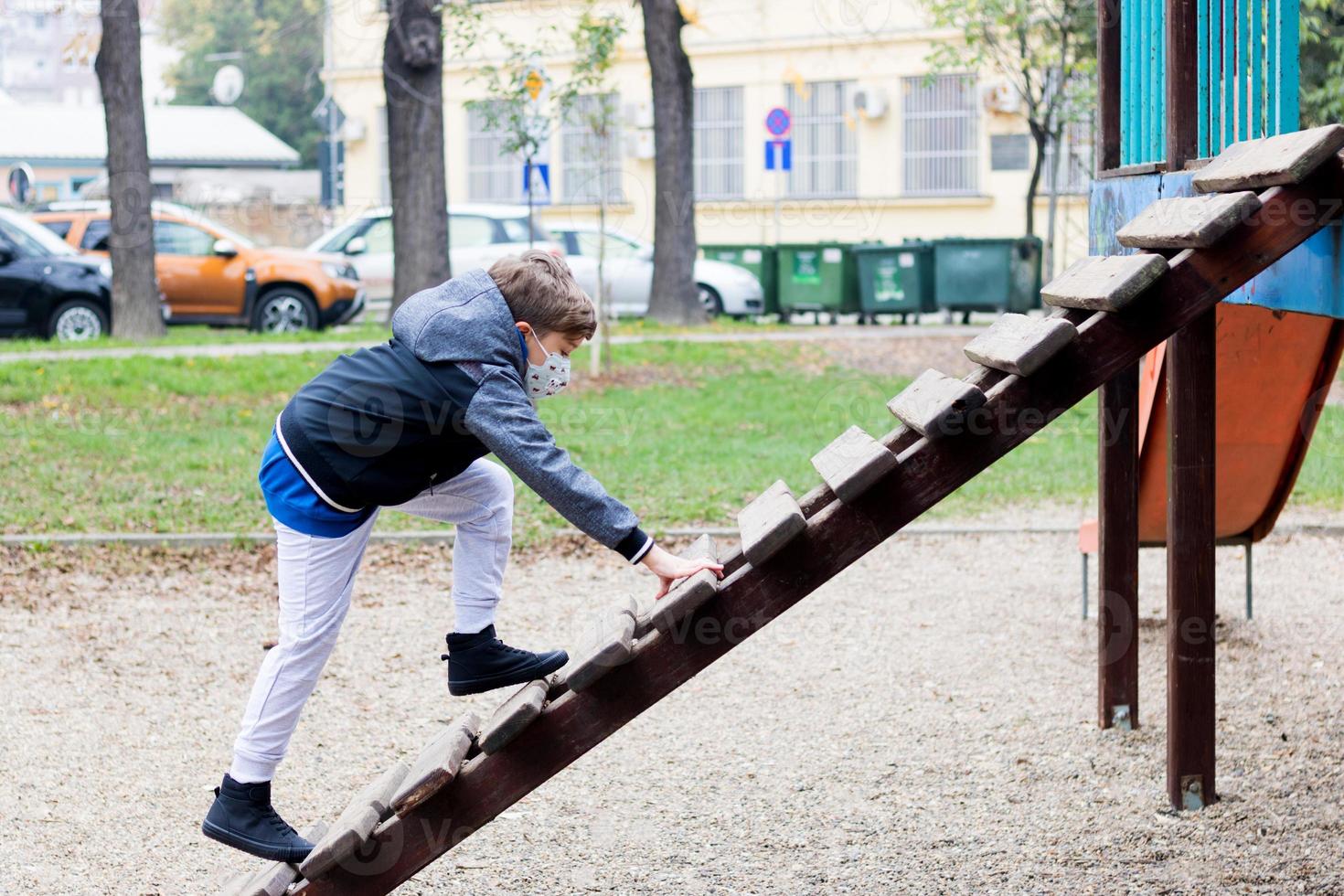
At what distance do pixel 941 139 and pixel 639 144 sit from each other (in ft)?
21.2

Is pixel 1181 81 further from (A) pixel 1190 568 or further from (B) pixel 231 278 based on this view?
(B) pixel 231 278

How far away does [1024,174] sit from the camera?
102 ft

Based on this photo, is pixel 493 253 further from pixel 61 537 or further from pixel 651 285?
pixel 61 537

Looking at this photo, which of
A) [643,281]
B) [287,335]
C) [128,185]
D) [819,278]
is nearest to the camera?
[128,185]

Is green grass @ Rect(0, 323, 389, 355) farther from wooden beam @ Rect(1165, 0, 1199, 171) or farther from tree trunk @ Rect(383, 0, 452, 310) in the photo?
wooden beam @ Rect(1165, 0, 1199, 171)

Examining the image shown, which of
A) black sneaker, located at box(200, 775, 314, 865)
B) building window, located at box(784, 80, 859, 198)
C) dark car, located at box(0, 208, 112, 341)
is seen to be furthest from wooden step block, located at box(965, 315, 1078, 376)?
building window, located at box(784, 80, 859, 198)

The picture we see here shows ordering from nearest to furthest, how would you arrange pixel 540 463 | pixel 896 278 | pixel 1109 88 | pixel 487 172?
pixel 540 463, pixel 1109 88, pixel 896 278, pixel 487 172

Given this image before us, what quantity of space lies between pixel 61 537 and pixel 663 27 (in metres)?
13.7

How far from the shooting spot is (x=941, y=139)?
3216cm

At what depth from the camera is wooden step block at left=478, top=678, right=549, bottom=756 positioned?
12.2 ft

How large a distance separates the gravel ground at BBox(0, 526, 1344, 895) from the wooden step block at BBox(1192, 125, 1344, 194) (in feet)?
5.87

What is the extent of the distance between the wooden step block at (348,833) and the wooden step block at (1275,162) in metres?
2.48

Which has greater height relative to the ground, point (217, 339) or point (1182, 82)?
point (1182, 82)

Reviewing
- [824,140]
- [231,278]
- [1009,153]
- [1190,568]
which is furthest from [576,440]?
[824,140]
